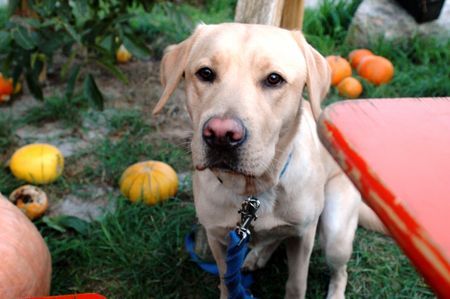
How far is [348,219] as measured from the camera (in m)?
2.44

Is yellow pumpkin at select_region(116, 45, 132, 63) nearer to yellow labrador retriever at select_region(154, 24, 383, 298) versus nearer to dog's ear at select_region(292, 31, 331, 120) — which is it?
yellow labrador retriever at select_region(154, 24, 383, 298)

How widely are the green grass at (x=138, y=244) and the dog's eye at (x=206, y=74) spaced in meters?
1.16

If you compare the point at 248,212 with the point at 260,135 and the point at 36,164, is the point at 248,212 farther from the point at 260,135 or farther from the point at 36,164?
the point at 36,164

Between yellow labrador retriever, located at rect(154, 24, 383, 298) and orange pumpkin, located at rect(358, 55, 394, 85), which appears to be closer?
yellow labrador retriever, located at rect(154, 24, 383, 298)

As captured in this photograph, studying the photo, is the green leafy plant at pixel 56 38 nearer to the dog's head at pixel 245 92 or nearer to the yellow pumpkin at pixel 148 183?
the yellow pumpkin at pixel 148 183

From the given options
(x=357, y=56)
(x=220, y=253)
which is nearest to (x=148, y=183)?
(x=220, y=253)

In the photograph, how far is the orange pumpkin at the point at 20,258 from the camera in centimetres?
189

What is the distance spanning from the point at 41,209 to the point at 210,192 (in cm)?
125

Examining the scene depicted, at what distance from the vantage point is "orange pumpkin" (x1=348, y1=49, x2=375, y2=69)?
4.51 meters

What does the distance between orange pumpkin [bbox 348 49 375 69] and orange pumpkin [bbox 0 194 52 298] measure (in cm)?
326

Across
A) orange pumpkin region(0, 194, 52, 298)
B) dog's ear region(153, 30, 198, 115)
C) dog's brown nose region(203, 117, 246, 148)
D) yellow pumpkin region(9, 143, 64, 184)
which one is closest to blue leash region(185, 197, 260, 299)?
dog's brown nose region(203, 117, 246, 148)

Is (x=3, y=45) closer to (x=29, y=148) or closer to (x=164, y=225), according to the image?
(x=29, y=148)

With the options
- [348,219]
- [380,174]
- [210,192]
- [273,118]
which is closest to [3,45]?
[210,192]

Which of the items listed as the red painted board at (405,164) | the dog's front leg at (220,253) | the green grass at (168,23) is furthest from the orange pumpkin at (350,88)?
the red painted board at (405,164)
